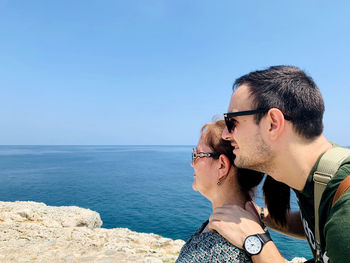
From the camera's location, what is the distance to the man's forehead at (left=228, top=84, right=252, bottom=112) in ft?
7.77

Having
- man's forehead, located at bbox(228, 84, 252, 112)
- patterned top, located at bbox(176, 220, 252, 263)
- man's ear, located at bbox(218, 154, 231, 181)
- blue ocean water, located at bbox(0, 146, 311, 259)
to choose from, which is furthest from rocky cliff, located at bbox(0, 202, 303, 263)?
blue ocean water, located at bbox(0, 146, 311, 259)

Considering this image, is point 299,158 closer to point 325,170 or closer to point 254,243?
point 325,170

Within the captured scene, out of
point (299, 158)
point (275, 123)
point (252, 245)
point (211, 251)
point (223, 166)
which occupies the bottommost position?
point (211, 251)

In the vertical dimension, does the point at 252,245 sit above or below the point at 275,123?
below

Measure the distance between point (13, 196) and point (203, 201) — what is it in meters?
29.8

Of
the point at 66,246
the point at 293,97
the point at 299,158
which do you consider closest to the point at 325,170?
the point at 299,158

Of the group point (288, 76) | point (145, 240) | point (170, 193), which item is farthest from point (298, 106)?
point (170, 193)

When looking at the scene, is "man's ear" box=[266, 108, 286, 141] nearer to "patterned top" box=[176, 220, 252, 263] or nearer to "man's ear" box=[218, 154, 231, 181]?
"man's ear" box=[218, 154, 231, 181]

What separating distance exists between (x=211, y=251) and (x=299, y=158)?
120 cm

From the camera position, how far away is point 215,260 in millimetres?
1970

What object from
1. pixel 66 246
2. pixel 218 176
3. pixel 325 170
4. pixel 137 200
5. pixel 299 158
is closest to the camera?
pixel 325 170

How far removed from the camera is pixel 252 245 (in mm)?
1916

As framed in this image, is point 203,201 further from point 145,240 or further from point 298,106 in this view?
point 298,106

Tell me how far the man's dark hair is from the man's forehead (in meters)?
0.06
